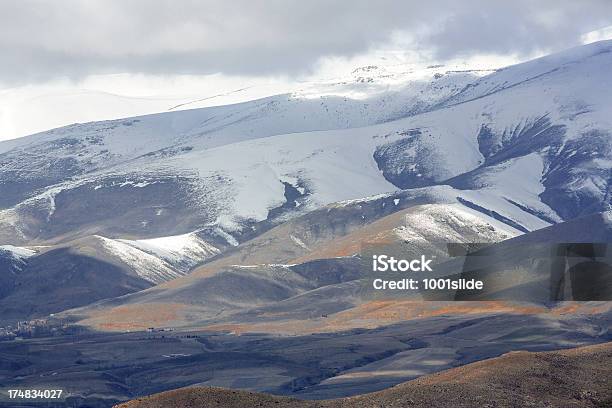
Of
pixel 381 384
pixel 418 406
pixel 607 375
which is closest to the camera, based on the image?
pixel 418 406

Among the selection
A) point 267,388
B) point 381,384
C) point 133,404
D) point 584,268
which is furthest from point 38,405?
point 133,404

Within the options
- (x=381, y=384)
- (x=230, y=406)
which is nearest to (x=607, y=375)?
(x=230, y=406)

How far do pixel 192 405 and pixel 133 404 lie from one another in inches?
159

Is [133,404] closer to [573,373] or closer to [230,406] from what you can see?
[230,406]

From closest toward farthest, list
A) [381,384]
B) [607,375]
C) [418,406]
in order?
[418,406] → [607,375] → [381,384]

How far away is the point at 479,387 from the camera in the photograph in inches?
4166

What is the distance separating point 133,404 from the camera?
105000mm

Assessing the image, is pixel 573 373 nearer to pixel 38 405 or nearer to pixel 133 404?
pixel 133 404

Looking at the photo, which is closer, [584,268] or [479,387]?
[479,387]

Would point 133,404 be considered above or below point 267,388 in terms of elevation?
above

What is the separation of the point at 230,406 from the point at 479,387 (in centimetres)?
1667

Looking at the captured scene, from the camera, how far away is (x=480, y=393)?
343ft

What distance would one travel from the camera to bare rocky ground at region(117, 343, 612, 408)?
104 meters

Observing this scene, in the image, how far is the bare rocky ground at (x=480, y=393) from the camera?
103500 mm
